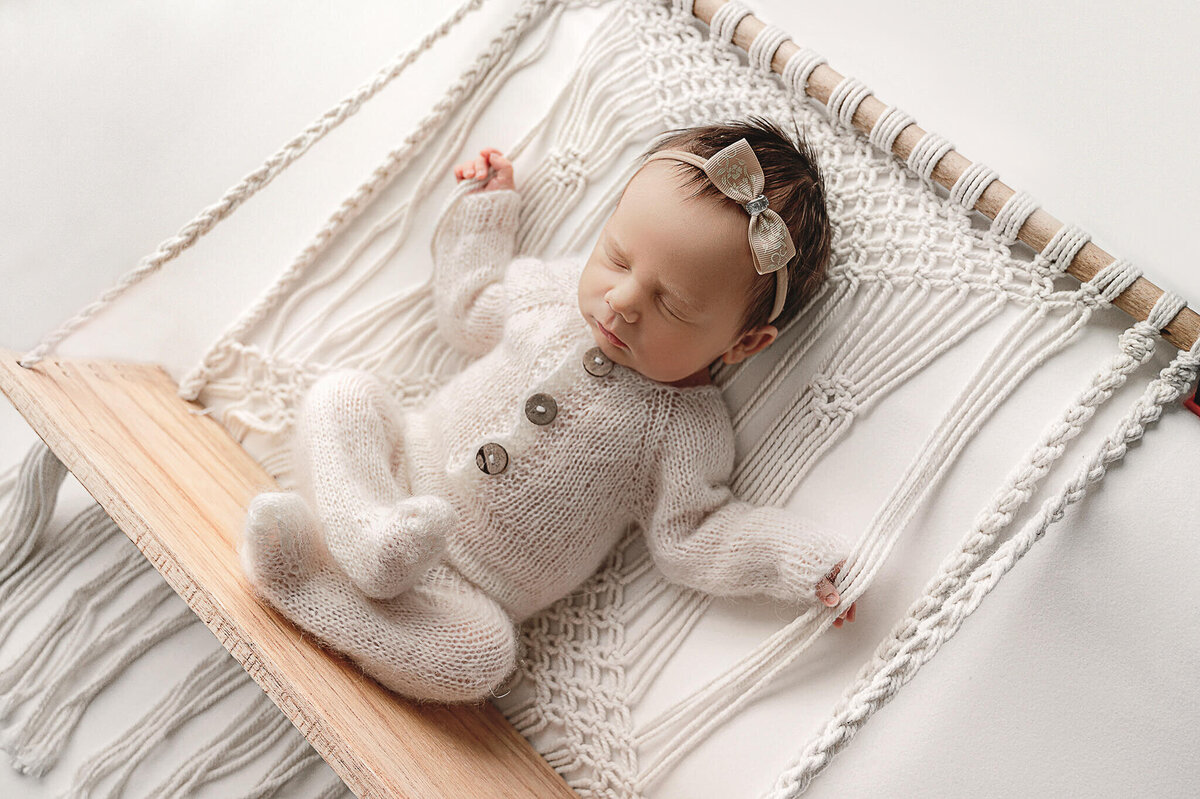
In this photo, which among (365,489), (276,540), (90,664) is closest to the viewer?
(276,540)

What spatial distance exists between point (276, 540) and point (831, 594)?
0.57 metres

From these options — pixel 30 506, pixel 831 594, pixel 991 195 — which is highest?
pixel 991 195

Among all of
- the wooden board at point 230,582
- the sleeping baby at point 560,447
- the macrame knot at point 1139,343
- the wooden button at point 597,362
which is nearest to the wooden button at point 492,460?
the sleeping baby at point 560,447

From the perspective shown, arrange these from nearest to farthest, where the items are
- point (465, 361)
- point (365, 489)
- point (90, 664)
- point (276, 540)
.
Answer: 1. point (276, 540)
2. point (365, 489)
3. point (90, 664)
4. point (465, 361)

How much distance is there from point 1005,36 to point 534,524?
90 centimetres

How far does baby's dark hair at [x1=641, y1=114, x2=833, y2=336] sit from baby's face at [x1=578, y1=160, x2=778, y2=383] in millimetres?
22

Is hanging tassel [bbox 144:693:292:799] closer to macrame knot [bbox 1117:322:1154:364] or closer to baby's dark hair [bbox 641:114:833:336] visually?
baby's dark hair [bbox 641:114:833:336]

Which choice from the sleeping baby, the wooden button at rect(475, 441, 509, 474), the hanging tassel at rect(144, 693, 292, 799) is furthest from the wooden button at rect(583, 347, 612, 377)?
the hanging tassel at rect(144, 693, 292, 799)

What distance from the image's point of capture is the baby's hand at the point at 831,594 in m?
0.95

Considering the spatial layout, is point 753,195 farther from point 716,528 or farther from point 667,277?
point 716,528

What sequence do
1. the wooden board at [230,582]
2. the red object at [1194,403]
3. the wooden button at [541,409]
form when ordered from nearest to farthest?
1. the wooden board at [230,582]
2. the red object at [1194,403]
3. the wooden button at [541,409]

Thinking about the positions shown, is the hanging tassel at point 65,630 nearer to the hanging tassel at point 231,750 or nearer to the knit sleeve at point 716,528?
the hanging tassel at point 231,750

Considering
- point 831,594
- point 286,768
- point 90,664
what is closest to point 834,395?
point 831,594

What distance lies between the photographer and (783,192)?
0.96 m
